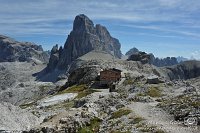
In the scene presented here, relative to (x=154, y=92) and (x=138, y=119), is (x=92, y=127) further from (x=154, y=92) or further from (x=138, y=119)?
(x=154, y=92)

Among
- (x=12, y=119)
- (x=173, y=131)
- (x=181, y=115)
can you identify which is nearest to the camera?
(x=173, y=131)

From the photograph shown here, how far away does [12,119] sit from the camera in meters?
73.6

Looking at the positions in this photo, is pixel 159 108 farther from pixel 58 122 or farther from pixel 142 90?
pixel 142 90

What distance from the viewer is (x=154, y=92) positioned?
11206cm

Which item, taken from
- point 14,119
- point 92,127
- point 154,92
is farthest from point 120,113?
point 154,92

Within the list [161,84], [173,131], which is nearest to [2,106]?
[173,131]

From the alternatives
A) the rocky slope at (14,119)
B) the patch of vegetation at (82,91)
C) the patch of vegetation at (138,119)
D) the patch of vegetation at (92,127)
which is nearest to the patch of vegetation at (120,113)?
the patch of vegetation at (92,127)

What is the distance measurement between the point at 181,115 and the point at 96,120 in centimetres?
1636

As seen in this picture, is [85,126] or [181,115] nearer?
[181,115]

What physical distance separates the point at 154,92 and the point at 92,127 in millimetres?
53035

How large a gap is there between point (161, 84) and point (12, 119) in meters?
72.8

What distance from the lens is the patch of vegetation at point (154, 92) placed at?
350ft

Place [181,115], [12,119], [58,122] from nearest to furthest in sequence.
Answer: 1. [181,115]
2. [58,122]
3. [12,119]

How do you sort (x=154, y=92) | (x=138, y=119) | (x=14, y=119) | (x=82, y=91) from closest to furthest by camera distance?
(x=138, y=119) → (x=14, y=119) → (x=154, y=92) → (x=82, y=91)
